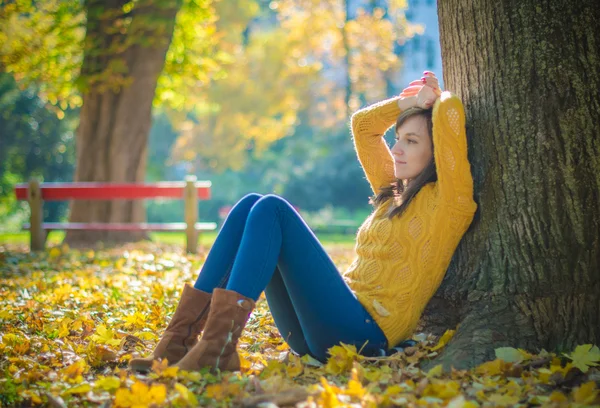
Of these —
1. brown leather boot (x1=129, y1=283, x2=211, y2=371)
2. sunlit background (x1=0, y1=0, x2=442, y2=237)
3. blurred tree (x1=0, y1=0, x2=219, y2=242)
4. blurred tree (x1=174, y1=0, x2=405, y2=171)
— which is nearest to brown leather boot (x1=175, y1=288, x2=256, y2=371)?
brown leather boot (x1=129, y1=283, x2=211, y2=371)

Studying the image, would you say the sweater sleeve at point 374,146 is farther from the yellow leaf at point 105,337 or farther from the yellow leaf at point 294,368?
the yellow leaf at point 105,337

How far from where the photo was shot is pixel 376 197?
366 centimetres

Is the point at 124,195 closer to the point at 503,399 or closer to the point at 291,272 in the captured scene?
the point at 291,272

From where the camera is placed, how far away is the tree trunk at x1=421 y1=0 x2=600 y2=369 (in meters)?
3.20

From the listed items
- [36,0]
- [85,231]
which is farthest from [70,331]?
[36,0]

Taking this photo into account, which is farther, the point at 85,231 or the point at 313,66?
the point at 313,66

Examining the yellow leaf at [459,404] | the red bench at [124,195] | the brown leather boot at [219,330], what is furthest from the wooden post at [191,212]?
the yellow leaf at [459,404]

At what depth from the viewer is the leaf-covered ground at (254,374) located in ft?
8.71

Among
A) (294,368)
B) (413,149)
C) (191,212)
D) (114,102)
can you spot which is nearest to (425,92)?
(413,149)

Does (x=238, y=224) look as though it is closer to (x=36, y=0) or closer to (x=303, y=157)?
(x=36, y=0)

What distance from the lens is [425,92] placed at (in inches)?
135

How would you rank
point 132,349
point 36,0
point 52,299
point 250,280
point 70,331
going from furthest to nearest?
1. point 36,0
2. point 52,299
3. point 70,331
4. point 132,349
5. point 250,280

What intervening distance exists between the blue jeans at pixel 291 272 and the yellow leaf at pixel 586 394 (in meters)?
0.96

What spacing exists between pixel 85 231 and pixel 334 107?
1693cm
